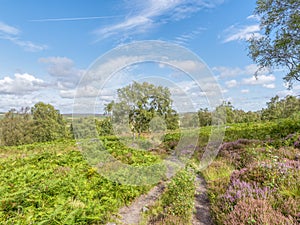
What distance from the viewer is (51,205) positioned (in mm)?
4398

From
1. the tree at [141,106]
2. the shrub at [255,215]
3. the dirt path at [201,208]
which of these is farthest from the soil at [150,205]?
the tree at [141,106]

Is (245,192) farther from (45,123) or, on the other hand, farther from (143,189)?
(45,123)

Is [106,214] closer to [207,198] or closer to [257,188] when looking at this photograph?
[207,198]

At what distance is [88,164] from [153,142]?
4.31 metres

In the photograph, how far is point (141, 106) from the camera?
8.28m

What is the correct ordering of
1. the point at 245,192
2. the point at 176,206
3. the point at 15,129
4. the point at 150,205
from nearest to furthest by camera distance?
the point at 245,192
the point at 176,206
the point at 150,205
the point at 15,129

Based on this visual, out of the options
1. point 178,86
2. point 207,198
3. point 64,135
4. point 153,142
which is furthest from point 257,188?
point 64,135

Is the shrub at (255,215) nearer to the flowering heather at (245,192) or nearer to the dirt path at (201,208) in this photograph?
the flowering heather at (245,192)

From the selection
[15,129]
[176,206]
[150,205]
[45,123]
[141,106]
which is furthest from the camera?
[15,129]

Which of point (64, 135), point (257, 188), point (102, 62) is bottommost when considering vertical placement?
point (64, 135)

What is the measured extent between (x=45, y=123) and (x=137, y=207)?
1590 inches

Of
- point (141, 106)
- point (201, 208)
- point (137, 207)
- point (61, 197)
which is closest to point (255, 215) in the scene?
point (201, 208)

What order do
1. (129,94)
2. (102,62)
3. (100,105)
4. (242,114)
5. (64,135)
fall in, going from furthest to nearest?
(242,114)
(64,135)
(129,94)
(100,105)
(102,62)

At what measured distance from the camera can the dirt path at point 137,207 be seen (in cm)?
437
